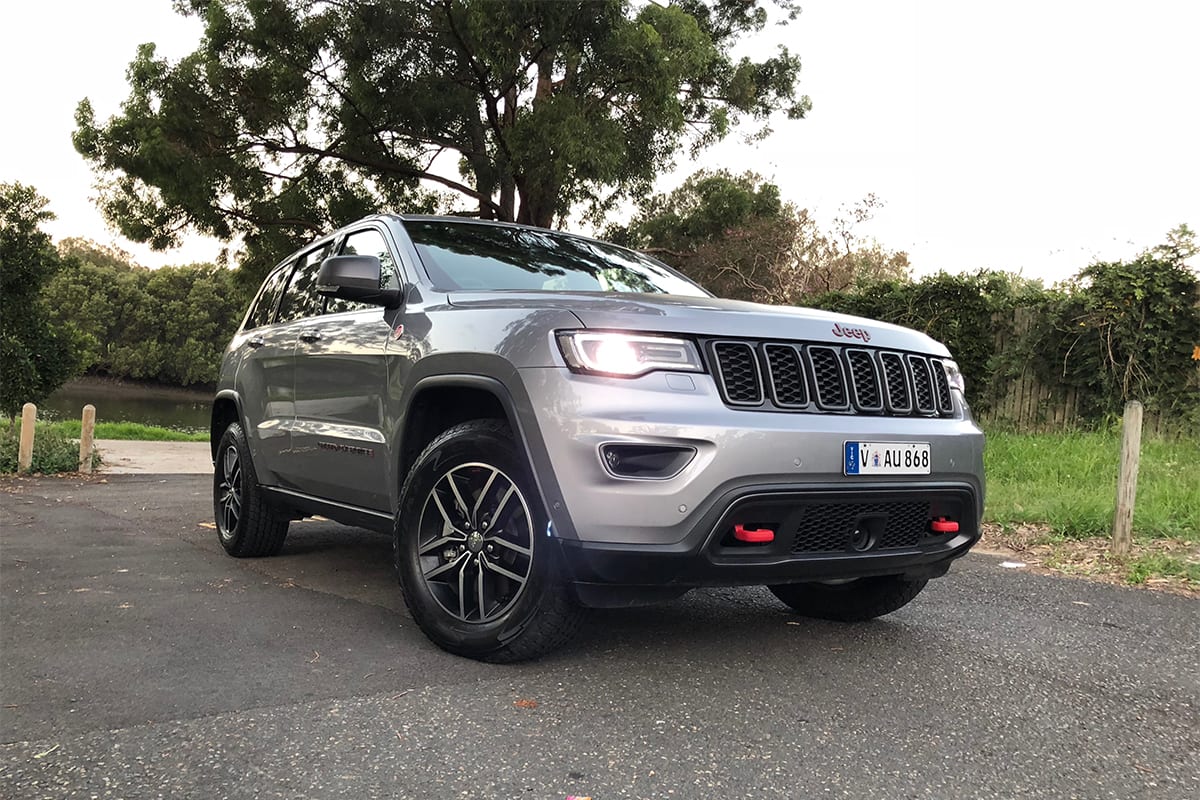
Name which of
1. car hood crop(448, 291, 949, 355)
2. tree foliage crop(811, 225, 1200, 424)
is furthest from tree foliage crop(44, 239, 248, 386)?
car hood crop(448, 291, 949, 355)

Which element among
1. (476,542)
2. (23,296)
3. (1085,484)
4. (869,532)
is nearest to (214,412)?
(476,542)

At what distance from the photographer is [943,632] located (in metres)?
3.84

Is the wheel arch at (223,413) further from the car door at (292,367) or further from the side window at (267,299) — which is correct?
the car door at (292,367)

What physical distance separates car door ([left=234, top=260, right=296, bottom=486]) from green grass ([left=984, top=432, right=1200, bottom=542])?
13.9ft

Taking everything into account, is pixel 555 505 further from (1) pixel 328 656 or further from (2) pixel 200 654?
(2) pixel 200 654

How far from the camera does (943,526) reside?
3270 mm

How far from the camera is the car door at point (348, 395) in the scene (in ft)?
12.5

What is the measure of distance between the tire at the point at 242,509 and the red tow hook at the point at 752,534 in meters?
3.11

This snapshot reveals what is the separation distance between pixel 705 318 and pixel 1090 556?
3.84 meters

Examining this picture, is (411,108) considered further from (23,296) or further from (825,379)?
(825,379)

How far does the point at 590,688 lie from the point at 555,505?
62 centimetres

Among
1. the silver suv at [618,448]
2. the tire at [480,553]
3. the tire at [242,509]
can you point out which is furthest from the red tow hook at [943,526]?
the tire at [242,509]

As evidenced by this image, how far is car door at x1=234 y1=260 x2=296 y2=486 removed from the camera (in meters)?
4.72

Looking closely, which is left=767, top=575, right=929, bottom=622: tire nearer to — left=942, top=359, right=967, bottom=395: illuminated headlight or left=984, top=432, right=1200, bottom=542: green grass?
left=942, top=359, right=967, bottom=395: illuminated headlight
